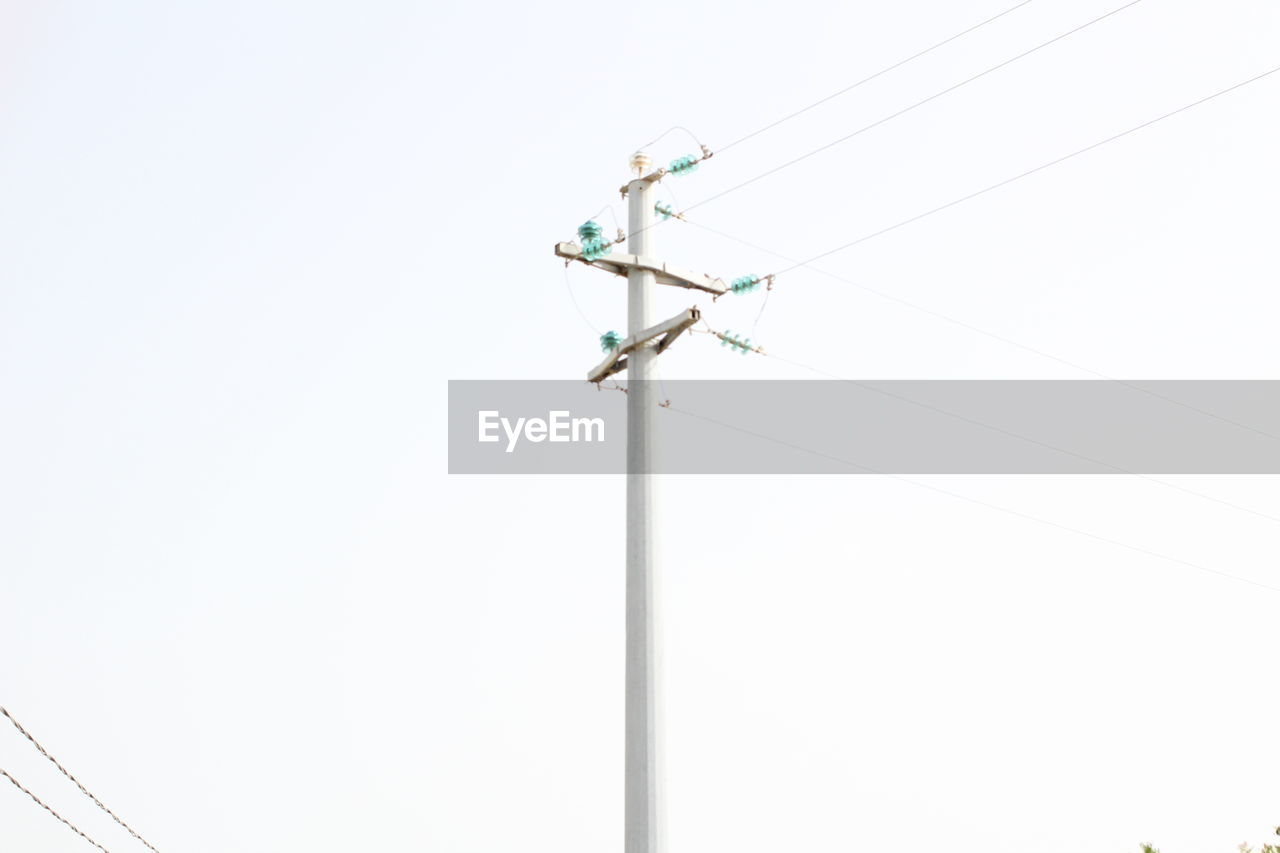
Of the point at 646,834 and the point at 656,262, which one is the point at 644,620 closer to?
the point at 646,834

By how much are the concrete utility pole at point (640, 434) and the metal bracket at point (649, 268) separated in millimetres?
12

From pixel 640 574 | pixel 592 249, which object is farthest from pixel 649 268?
pixel 640 574

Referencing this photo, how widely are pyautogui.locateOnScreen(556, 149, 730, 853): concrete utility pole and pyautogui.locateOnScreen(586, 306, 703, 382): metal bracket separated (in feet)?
0.04

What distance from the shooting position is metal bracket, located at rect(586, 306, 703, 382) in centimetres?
1513

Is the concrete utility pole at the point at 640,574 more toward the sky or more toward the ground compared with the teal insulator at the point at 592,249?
more toward the ground

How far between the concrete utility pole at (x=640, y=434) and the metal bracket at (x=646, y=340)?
1cm

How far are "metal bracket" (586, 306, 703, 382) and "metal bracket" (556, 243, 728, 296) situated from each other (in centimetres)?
90

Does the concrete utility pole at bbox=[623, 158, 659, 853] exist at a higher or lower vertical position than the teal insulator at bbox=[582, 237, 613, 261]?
lower

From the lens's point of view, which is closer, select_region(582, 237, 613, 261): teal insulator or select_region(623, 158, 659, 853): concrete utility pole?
select_region(623, 158, 659, 853): concrete utility pole

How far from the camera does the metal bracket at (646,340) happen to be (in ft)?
49.6

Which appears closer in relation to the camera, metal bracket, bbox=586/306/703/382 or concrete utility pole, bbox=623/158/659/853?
concrete utility pole, bbox=623/158/659/853

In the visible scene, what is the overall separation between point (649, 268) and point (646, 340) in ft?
3.32

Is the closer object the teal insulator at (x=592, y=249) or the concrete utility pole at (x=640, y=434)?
the concrete utility pole at (x=640, y=434)

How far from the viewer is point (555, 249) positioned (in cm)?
1573
